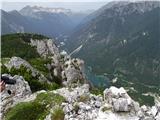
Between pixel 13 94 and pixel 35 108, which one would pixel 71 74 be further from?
pixel 35 108

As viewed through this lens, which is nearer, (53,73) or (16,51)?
(53,73)

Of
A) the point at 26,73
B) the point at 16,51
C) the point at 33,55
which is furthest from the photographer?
the point at 16,51

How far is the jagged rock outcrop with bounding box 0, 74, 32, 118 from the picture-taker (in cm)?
3922

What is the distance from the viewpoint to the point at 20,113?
116 ft

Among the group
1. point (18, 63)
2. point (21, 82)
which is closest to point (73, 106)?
point (21, 82)

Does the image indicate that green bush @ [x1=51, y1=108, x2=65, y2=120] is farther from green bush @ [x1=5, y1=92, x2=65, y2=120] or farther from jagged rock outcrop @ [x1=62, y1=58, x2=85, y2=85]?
jagged rock outcrop @ [x1=62, y1=58, x2=85, y2=85]

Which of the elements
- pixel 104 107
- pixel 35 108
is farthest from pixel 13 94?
pixel 104 107

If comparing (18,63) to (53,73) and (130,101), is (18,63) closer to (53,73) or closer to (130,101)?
(53,73)

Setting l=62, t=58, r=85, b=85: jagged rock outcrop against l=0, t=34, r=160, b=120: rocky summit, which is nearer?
l=0, t=34, r=160, b=120: rocky summit

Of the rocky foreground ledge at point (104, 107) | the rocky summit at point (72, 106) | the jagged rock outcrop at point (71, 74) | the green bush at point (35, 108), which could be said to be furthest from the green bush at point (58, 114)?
the jagged rock outcrop at point (71, 74)

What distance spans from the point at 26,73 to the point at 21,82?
892 inches

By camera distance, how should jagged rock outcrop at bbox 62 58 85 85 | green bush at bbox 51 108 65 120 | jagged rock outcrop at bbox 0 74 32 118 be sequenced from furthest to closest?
jagged rock outcrop at bbox 62 58 85 85 → jagged rock outcrop at bbox 0 74 32 118 → green bush at bbox 51 108 65 120

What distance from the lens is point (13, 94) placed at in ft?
138

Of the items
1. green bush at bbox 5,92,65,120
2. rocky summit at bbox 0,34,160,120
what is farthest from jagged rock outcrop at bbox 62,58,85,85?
green bush at bbox 5,92,65,120
